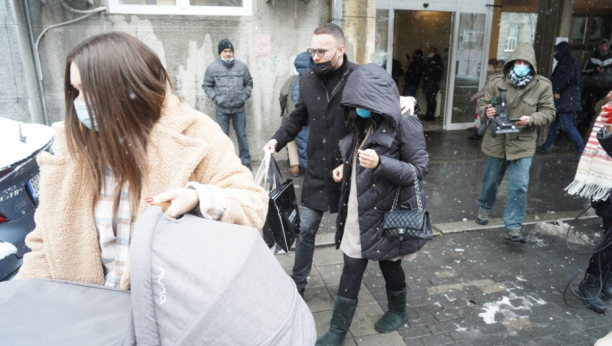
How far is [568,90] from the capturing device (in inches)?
333

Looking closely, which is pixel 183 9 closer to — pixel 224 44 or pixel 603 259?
pixel 224 44

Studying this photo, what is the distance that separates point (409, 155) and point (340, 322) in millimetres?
1242

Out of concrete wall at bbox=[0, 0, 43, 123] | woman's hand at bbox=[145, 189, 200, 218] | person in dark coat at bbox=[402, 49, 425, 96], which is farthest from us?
person in dark coat at bbox=[402, 49, 425, 96]

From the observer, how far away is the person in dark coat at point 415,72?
1183 centimetres

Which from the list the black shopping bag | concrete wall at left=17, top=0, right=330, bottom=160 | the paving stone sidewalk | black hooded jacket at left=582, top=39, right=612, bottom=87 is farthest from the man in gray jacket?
black hooded jacket at left=582, top=39, right=612, bottom=87

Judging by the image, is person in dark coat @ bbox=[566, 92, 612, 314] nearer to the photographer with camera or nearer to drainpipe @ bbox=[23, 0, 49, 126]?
the photographer with camera

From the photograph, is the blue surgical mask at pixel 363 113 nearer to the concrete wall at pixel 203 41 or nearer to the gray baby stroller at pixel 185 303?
the gray baby stroller at pixel 185 303

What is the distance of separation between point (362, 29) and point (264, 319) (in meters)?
6.66

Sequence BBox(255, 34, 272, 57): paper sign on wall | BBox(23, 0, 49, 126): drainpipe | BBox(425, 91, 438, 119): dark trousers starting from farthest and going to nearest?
1. BBox(425, 91, 438, 119): dark trousers
2. BBox(255, 34, 272, 57): paper sign on wall
3. BBox(23, 0, 49, 126): drainpipe

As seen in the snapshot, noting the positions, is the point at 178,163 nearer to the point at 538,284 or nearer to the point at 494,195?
the point at 538,284

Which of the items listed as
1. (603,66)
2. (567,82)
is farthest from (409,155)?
(603,66)

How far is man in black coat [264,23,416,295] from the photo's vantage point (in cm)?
329

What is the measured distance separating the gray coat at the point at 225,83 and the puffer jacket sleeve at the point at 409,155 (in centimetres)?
466

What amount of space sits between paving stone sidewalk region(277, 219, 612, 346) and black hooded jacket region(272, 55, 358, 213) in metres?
0.92
